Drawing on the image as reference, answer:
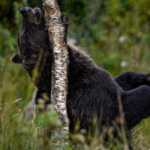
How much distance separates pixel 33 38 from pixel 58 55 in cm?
47

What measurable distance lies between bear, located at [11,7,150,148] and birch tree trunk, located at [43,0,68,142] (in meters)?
0.31

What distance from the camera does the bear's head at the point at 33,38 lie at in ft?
14.9

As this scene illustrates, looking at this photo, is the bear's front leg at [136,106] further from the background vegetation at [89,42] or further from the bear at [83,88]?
the background vegetation at [89,42]

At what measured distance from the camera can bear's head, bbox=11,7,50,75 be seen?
4.53 m

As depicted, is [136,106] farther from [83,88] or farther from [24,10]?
[24,10]

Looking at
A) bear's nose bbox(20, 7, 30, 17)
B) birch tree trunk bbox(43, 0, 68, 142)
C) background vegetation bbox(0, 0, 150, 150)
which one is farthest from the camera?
background vegetation bbox(0, 0, 150, 150)

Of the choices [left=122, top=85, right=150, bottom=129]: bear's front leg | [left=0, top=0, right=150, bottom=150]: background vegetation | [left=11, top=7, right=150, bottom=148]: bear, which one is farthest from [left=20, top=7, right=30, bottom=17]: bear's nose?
[left=122, top=85, right=150, bottom=129]: bear's front leg

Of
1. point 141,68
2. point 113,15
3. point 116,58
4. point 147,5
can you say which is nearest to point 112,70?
point 116,58

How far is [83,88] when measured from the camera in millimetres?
4551

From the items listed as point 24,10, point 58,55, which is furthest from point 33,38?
point 58,55

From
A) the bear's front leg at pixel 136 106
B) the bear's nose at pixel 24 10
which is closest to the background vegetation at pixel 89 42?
the bear's front leg at pixel 136 106

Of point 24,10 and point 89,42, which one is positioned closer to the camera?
point 24,10

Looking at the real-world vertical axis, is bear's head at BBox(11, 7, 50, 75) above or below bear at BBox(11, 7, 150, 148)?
above

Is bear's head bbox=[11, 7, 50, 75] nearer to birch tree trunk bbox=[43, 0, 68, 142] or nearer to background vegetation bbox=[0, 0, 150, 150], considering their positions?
birch tree trunk bbox=[43, 0, 68, 142]
